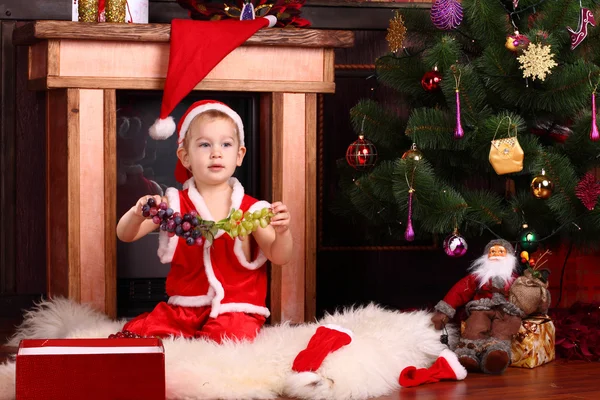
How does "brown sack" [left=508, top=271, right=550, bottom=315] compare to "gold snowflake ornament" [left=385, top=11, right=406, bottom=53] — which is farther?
"gold snowflake ornament" [left=385, top=11, right=406, bottom=53]

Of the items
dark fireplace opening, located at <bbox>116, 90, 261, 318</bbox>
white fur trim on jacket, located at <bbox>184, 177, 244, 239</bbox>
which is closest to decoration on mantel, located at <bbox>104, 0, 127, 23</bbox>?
Result: dark fireplace opening, located at <bbox>116, 90, 261, 318</bbox>

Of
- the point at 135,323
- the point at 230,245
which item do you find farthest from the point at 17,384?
the point at 230,245

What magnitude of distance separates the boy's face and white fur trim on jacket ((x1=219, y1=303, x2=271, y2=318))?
30cm

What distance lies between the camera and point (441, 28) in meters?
2.52

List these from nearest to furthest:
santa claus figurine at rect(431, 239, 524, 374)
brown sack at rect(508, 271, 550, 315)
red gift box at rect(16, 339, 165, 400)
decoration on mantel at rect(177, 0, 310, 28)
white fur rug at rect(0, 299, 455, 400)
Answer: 1. red gift box at rect(16, 339, 165, 400)
2. white fur rug at rect(0, 299, 455, 400)
3. santa claus figurine at rect(431, 239, 524, 374)
4. brown sack at rect(508, 271, 550, 315)
5. decoration on mantel at rect(177, 0, 310, 28)

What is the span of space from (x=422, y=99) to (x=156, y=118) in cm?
73

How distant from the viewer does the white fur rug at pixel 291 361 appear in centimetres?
190

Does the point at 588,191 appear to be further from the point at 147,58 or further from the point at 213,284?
the point at 147,58

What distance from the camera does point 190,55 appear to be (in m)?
2.42

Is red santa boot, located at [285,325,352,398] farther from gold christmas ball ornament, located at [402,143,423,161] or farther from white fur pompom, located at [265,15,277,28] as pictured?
white fur pompom, located at [265,15,277,28]

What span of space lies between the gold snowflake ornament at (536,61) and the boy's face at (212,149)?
0.72 meters

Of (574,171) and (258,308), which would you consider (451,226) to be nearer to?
(574,171)

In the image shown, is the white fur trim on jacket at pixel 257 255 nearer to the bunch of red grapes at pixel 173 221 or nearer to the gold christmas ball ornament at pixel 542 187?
the bunch of red grapes at pixel 173 221

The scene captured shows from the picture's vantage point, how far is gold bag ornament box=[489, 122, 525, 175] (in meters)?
2.33
